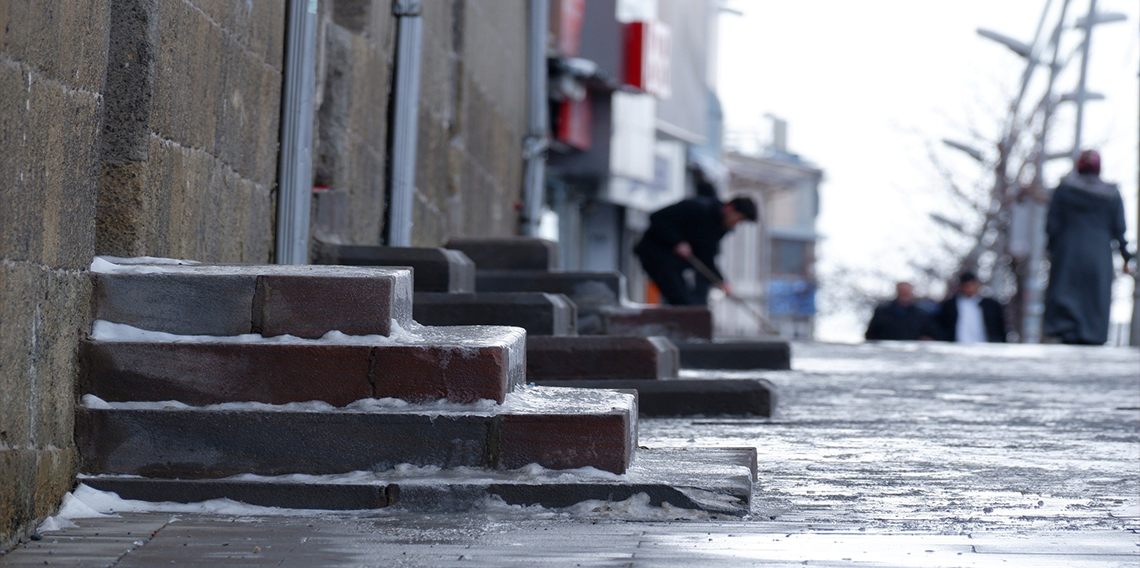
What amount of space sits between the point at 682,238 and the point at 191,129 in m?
7.95

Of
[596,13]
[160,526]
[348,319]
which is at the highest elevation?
[596,13]

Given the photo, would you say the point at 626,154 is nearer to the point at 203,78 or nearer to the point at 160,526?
the point at 203,78

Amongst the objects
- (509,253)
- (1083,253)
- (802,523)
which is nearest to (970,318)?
(1083,253)

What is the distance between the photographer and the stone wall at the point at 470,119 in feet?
29.8

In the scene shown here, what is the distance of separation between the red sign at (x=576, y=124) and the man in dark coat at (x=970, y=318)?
6785 mm

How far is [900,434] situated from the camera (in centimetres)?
527

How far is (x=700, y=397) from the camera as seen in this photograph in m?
5.76

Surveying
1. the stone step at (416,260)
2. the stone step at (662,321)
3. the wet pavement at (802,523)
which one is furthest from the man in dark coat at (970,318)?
the wet pavement at (802,523)

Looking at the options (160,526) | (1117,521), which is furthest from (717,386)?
(160,526)

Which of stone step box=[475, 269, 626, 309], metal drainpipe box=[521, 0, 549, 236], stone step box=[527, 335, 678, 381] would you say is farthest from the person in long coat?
stone step box=[527, 335, 678, 381]

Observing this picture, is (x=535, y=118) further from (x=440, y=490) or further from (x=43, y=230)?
(x=43, y=230)

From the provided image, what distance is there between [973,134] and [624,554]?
1114 inches

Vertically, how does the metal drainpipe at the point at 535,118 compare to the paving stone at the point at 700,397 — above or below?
above

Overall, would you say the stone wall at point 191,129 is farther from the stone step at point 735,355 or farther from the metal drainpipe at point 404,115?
the stone step at point 735,355
